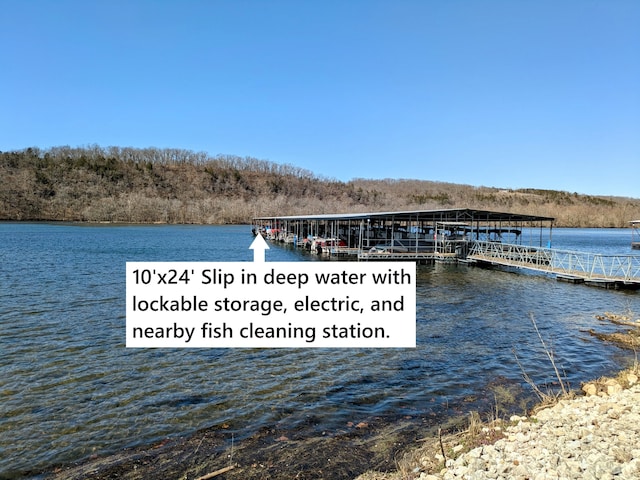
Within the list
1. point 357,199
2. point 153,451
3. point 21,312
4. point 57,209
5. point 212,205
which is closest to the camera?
point 153,451

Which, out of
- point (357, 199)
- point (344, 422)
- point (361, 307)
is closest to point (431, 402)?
point (344, 422)

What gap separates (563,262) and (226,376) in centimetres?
2931

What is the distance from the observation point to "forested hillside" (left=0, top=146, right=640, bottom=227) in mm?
118875

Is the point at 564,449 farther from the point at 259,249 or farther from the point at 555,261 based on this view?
the point at 555,261

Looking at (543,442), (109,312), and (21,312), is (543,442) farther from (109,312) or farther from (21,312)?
(21,312)

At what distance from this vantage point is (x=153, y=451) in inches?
253

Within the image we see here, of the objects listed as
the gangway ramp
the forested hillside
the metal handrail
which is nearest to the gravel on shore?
the gangway ramp

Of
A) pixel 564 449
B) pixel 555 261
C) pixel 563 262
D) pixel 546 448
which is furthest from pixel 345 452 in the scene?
pixel 563 262

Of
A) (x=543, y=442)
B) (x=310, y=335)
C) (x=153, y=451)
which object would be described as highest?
(x=310, y=335)

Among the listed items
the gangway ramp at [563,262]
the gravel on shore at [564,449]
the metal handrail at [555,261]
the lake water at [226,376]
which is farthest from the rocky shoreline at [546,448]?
the metal handrail at [555,261]

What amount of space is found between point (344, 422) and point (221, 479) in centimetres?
243

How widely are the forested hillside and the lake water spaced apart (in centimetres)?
11387

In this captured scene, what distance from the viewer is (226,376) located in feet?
31.1

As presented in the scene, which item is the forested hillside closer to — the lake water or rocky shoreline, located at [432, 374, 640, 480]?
the lake water
